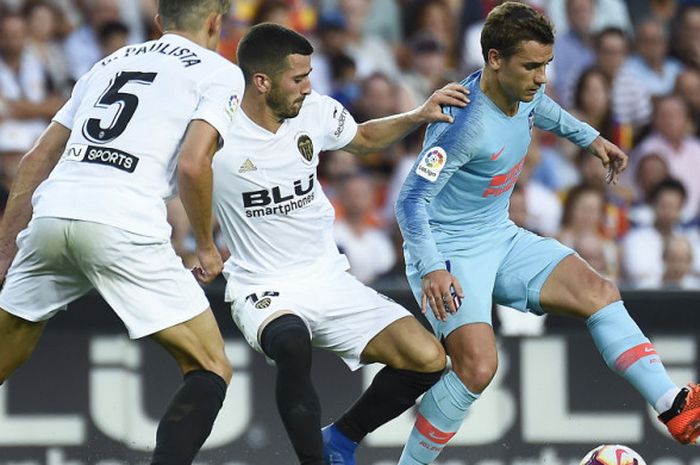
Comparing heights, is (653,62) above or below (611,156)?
below

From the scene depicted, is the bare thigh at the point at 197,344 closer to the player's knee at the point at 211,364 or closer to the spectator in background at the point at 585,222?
the player's knee at the point at 211,364

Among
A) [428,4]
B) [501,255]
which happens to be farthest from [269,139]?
[428,4]

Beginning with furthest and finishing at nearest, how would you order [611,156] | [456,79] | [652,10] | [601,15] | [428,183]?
1. [652,10]
2. [601,15]
3. [456,79]
4. [611,156]
5. [428,183]

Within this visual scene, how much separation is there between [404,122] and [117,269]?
163cm

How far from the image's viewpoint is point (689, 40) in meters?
11.8

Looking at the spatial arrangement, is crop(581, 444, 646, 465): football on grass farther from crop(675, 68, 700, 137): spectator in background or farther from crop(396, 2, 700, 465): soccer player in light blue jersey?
crop(675, 68, 700, 137): spectator in background

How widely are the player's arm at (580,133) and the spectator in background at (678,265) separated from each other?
3092 mm

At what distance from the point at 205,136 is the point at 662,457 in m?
3.30

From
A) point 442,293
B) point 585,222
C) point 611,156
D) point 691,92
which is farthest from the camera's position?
point 691,92

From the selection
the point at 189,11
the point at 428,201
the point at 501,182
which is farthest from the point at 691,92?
the point at 189,11

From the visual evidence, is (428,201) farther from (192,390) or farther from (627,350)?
(192,390)

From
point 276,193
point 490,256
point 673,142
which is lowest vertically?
point 673,142

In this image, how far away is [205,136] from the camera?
528cm

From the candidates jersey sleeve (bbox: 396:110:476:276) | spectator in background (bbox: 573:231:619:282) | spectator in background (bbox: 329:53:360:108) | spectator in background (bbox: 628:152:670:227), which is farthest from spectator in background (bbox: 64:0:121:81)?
jersey sleeve (bbox: 396:110:476:276)
